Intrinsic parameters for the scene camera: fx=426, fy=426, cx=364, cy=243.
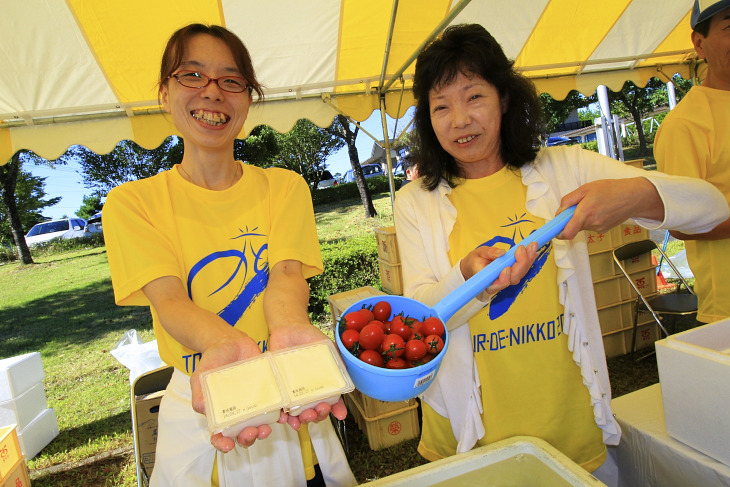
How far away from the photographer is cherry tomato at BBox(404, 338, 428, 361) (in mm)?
955

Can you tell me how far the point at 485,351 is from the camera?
1377 mm

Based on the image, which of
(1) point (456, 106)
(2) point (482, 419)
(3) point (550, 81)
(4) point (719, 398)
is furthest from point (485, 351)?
(3) point (550, 81)

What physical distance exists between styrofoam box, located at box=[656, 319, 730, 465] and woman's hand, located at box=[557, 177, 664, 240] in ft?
1.14

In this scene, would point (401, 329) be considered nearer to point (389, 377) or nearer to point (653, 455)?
point (389, 377)

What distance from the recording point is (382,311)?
44.6 inches

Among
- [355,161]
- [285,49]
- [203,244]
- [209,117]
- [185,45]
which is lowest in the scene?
[203,244]

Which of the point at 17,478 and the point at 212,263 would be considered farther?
the point at 17,478

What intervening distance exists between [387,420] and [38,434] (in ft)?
11.4

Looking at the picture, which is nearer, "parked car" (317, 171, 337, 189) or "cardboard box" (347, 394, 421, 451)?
"cardboard box" (347, 394, 421, 451)

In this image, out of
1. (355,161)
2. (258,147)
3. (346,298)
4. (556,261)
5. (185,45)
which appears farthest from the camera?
(258,147)

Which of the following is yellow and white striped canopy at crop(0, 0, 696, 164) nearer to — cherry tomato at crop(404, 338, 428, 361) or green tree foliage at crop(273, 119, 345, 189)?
cherry tomato at crop(404, 338, 428, 361)

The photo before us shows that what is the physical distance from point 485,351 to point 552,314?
244 millimetres

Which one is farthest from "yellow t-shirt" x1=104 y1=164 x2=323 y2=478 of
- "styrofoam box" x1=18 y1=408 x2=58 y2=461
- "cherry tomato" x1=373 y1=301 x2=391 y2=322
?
"styrofoam box" x1=18 y1=408 x2=58 y2=461

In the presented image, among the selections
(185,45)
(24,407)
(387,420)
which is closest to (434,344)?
(185,45)
